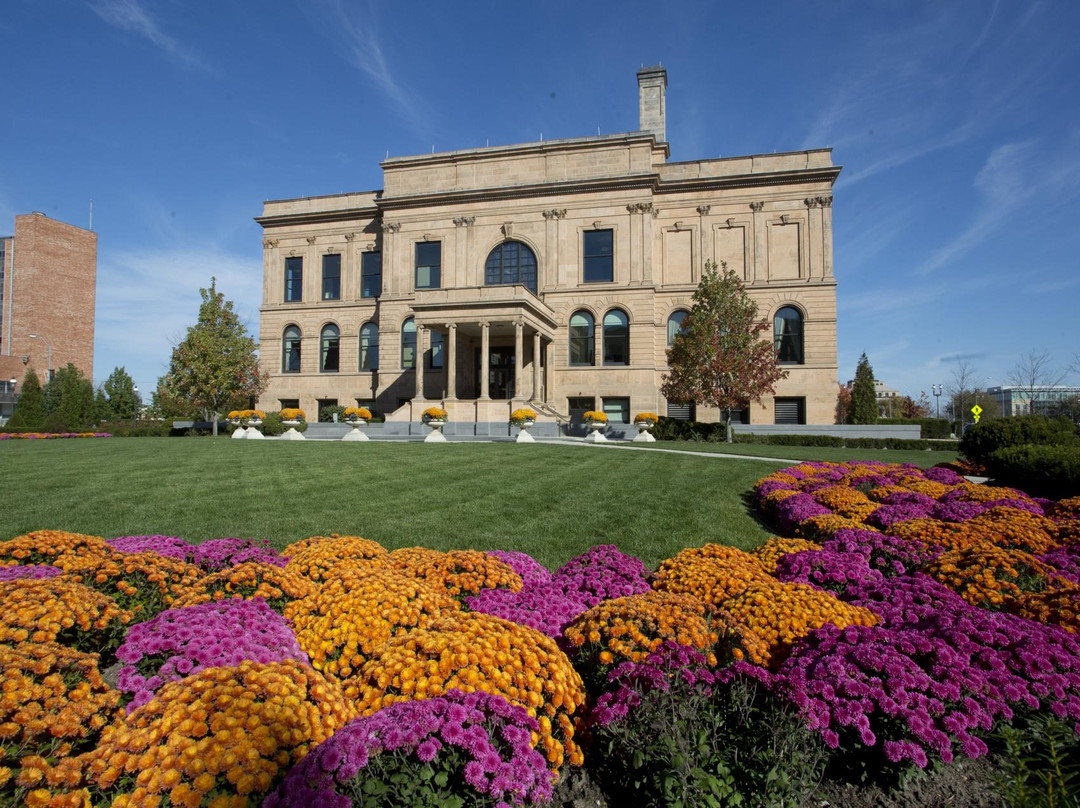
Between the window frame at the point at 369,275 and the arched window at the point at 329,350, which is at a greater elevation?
the window frame at the point at 369,275

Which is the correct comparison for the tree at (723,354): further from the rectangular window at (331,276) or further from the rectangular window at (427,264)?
the rectangular window at (331,276)

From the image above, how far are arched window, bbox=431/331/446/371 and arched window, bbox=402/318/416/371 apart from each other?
5.18ft

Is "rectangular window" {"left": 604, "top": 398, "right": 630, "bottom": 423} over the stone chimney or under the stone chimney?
under

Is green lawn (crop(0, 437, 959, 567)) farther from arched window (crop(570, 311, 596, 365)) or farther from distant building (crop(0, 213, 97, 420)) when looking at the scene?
distant building (crop(0, 213, 97, 420))

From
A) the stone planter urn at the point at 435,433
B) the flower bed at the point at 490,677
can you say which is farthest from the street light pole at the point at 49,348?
the flower bed at the point at 490,677

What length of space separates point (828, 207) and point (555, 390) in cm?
1983

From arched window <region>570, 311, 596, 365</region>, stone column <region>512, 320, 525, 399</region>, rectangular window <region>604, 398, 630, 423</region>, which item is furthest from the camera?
arched window <region>570, 311, 596, 365</region>

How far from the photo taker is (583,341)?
121 feet

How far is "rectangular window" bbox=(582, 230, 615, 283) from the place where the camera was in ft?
120

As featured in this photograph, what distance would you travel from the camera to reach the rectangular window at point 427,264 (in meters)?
39.2

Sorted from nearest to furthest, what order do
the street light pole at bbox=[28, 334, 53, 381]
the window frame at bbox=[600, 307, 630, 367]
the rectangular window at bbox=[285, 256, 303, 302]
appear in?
the window frame at bbox=[600, 307, 630, 367], the rectangular window at bbox=[285, 256, 303, 302], the street light pole at bbox=[28, 334, 53, 381]

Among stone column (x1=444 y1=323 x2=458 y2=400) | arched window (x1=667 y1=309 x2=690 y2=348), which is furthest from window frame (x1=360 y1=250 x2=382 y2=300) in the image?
arched window (x1=667 y1=309 x2=690 y2=348)

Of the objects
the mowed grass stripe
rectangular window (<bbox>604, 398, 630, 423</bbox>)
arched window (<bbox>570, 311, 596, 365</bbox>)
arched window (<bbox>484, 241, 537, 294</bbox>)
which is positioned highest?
arched window (<bbox>484, 241, 537, 294</bbox>)

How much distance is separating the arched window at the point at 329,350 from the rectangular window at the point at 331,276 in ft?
8.11
